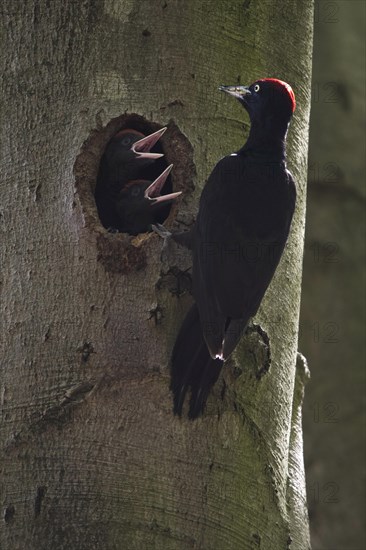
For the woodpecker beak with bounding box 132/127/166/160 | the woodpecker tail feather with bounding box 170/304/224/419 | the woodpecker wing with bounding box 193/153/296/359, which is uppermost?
the woodpecker beak with bounding box 132/127/166/160

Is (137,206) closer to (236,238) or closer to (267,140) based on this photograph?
(236,238)

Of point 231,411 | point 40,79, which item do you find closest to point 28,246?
point 40,79

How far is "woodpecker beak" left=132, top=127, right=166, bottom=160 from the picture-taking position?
11.2ft

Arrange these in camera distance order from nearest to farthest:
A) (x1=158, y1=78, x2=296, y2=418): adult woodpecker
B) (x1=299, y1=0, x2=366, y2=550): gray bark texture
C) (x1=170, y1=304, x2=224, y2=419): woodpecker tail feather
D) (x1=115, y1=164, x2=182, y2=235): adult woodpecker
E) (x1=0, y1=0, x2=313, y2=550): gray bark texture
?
(x1=0, y1=0, x2=313, y2=550): gray bark texture, (x1=170, y1=304, x2=224, y2=419): woodpecker tail feather, (x1=158, y1=78, x2=296, y2=418): adult woodpecker, (x1=115, y1=164, x2=182, y2=235): adult woodpecker, (x1=299, y1=0, x2=366, y2=550): gray bark texture

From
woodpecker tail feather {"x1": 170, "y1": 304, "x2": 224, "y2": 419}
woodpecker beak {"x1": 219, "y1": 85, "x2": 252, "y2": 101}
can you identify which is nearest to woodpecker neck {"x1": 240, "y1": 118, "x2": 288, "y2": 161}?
woodpecker beak {"x1": 219, "y1": 85, "x2": 252, "y2": 101}

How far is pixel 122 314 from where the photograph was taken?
10.4 ft

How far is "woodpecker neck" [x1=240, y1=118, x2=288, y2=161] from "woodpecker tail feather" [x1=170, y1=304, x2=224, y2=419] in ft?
1.90

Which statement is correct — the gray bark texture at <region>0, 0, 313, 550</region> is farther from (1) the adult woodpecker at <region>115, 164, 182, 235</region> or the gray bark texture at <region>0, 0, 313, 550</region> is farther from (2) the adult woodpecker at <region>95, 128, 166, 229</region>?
(1) the adult woodpecker at <region>115, 164, 182, 235</region>

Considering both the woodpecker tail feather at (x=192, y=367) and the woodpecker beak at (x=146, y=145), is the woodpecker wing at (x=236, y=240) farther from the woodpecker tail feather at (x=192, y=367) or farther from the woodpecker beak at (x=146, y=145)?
the woodpecker beak at (x=146, y=145)

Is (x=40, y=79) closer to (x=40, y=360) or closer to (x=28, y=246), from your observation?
(x=28, y=246)

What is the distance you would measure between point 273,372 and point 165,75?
0.94 meters

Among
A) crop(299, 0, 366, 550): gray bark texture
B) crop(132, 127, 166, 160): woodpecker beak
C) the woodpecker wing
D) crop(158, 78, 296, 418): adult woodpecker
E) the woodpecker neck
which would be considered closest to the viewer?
crop(158, 78, 296, 418): adult woodpecker

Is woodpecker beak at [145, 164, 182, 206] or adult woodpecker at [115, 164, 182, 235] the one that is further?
adult woodpecker at [115, 164, 182, 235]

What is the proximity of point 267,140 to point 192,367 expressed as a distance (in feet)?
2.82
